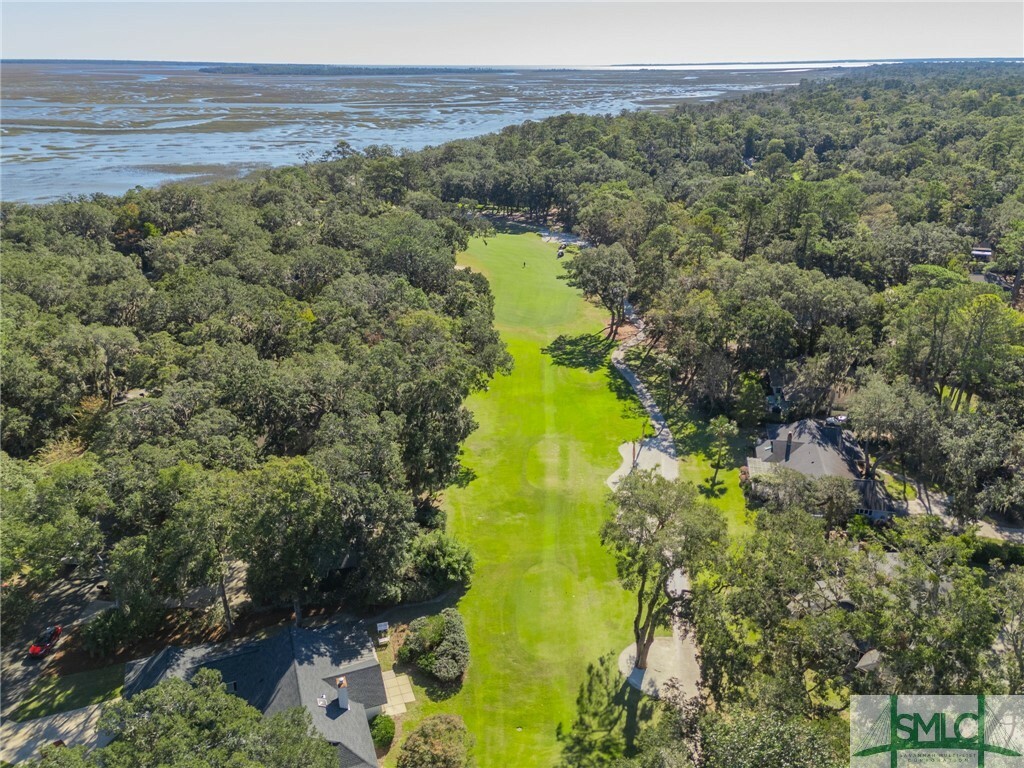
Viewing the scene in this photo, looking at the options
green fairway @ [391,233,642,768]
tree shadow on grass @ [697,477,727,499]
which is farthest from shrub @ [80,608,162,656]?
tree shadow on grass @ [697,477,727,499]

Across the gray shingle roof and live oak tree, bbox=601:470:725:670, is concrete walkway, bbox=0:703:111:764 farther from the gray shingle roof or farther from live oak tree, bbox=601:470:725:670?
the gray shingle roof

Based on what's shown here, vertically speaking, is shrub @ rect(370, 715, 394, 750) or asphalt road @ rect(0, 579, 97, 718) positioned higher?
asphalt road @ rect(0, 579, 97, 718)

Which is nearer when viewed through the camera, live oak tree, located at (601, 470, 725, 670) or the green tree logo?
the green tree logo

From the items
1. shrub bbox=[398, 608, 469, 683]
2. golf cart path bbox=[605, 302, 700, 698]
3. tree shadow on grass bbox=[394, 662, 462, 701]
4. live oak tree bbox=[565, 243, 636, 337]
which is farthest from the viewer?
live oak tree bbox=[565, 243, 636, 337]

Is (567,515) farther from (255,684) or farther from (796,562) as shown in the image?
(255,684)

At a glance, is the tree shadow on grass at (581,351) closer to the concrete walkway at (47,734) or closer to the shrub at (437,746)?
the shrub at (437,746)

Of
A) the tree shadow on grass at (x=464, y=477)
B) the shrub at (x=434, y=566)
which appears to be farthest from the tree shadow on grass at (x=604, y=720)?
the tree shadow on grass at (x=464, y=477)

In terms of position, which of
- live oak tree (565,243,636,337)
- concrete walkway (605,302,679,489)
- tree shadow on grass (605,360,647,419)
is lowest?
concrete walkway (605,302,679,489)

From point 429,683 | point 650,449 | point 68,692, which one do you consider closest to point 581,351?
point 650,449

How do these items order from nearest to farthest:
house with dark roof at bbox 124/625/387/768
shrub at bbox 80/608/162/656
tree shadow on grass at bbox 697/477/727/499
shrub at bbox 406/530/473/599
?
house with dark roof at bbox 124/625/387/768 → shrub at bbox 80/608/162/656 → shrub at bbox 406/530/473/599 → tree shadow on grass at bbox 697/477/727/499
